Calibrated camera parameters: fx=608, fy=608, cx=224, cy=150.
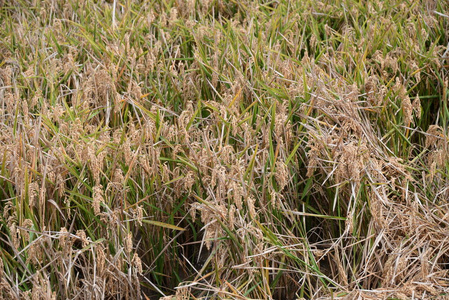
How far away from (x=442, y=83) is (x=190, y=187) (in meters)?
1.07

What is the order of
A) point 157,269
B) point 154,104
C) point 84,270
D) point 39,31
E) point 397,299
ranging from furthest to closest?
point 39,31 < point 154,104 < point 157,269 < point 84,270 < point 397,299

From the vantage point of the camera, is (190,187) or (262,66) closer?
(190,187)

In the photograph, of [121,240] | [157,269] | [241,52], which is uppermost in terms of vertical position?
[241,52]

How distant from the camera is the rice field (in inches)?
64.9

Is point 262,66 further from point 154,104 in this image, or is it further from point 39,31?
point 39,31

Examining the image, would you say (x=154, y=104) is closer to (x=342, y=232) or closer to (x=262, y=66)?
(x=262, y=66)

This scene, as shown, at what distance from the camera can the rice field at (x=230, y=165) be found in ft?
5.41

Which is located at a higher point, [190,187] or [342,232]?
[190,187]

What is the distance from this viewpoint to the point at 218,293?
160 cm

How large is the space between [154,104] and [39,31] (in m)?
0.87

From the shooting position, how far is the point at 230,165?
174cm

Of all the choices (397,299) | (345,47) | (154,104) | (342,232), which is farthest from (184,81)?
(397,299)

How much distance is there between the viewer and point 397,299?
60.9 inches

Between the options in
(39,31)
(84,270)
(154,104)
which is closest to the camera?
(84,270)
